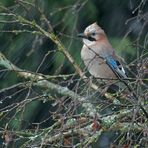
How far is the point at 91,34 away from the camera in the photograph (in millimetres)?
6418

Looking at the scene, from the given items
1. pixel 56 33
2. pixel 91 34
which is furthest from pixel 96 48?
pixel 56 33

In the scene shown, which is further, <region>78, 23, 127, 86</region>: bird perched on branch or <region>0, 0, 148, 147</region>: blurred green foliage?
<region>0, 0, 148, 147</region>: blurred green foliage

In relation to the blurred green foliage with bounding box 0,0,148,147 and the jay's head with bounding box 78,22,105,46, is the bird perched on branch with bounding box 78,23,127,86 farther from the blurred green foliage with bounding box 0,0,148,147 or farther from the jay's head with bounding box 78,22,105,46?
the blurred green foliage with bounding box 0,0,148,147

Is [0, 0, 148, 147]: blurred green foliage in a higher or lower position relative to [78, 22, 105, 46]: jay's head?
lower

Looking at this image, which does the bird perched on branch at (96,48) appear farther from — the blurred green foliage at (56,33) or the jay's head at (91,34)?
the blurred green foliage at (56,33)

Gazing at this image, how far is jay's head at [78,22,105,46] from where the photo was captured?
6336 millimetres

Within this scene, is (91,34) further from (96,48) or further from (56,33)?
(56,33)

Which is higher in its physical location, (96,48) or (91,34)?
(91,34)

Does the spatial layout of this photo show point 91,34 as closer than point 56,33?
Yes

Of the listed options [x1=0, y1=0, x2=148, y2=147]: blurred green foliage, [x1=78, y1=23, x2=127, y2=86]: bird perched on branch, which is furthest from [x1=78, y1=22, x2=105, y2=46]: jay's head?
[x1=0, y1=0, x2=148, y2=147]: blurred green foliage

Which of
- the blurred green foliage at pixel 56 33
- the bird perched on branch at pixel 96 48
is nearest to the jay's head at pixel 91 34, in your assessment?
the bird perched on branch at pixel 96 48

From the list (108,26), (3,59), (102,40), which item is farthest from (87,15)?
(3,59)

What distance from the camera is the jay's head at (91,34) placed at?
634 cm

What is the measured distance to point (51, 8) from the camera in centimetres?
828
